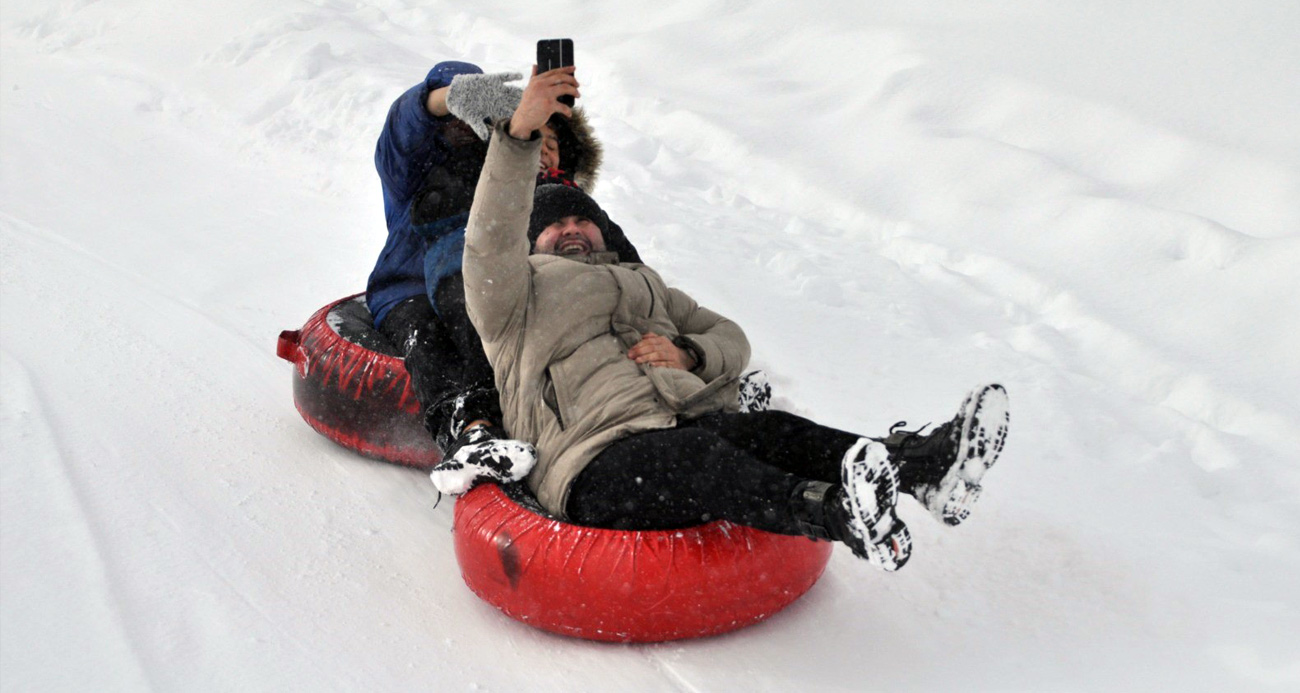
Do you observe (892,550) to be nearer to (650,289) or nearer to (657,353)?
(657,353)

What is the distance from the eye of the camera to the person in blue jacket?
259cm

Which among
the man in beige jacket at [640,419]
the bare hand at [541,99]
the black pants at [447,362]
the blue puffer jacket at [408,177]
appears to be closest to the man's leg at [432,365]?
the black pants at [447,362]

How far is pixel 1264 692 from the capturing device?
7.13 ft

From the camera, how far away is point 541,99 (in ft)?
6.86

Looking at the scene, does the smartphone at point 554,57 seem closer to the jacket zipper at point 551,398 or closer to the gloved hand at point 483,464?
the jacket zipper at point 551,398

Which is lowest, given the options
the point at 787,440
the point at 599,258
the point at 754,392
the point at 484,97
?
the point at 754,392

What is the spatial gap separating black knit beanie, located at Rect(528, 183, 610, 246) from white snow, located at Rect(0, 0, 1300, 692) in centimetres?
84

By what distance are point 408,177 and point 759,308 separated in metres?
1.70

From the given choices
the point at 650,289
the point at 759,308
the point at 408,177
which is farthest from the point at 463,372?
the point at 759,308

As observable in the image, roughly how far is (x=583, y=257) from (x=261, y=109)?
4.75 m

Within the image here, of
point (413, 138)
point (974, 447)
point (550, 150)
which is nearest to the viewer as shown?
point (974, 447)

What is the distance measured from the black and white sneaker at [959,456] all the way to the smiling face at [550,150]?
5.02 ft

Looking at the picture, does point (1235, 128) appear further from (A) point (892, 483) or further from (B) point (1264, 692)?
(A) point (892, 483)

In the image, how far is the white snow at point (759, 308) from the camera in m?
2.24
